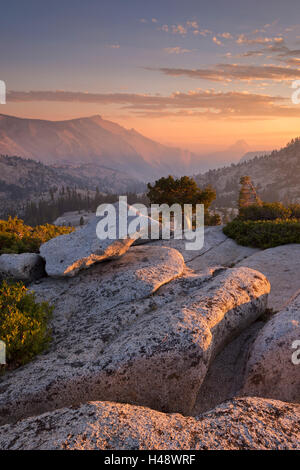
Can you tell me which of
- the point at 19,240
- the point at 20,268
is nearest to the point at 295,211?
the point at 19,240

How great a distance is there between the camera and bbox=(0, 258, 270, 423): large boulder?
673cm

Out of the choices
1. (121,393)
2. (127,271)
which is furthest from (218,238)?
(121,393)

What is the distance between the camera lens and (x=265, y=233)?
2216cm

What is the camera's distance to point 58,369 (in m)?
7.04

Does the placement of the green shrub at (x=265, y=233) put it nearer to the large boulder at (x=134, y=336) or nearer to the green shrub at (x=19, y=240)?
the large boulder at (x=134, y=336)

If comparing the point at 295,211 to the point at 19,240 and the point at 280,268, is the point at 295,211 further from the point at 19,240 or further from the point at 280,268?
the point at 19,240

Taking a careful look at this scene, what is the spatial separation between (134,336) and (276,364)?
391cm

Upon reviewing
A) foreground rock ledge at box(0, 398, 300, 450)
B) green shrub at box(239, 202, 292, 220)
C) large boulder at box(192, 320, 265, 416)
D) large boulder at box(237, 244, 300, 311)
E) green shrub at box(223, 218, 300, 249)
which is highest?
green shrub at box(239, 202, 292, 220)

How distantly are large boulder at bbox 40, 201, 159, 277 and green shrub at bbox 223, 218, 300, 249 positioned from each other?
12111mm

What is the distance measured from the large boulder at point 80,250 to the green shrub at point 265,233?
12.1 meters

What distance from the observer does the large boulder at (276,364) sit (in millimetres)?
7473

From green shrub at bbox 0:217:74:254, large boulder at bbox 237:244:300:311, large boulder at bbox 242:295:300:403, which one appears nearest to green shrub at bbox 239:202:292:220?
large boulder at bbox 237:244:300:311

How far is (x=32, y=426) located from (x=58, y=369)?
Result: 171 cm

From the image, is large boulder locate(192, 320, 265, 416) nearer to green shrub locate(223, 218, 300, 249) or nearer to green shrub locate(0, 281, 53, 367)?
green shrub locate(0, 281, 53, 367)
